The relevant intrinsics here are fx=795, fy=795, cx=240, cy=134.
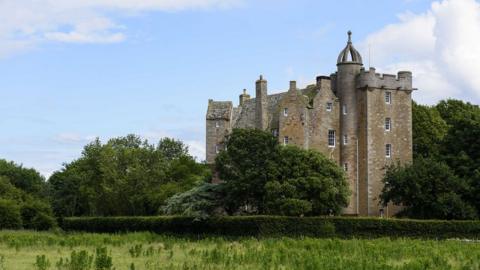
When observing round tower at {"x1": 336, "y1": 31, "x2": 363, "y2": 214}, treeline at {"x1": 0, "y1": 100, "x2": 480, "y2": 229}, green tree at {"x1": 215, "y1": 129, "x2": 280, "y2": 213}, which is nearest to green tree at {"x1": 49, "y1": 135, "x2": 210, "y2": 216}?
treeline at {"x1": 0, "y1": 100, "x2": 480, "y2": 229}

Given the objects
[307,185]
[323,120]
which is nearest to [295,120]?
[323,120]

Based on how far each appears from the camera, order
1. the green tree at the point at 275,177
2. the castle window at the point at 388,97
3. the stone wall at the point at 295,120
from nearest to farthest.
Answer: the green tree at the point at 275,177, the stone wall at the point at 295,120, the castle window at the point at 388,97

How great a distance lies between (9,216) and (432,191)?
36693 mm

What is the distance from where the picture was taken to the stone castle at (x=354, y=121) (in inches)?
2692

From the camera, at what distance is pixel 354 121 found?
70.1m

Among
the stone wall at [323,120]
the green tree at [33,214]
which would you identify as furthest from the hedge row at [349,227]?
the green tree at [33,214]

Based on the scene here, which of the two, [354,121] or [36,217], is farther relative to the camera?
[36,217]

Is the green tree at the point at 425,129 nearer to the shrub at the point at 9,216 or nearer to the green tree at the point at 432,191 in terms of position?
the green tree at the point at 432,191

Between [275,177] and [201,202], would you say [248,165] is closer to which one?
[275,177]

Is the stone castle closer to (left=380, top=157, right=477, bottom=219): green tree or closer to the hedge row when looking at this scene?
(left=380, top=157, right=477, bottom=219): green tree

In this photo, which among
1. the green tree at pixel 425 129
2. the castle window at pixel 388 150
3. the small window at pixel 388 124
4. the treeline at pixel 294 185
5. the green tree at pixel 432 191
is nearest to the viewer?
the treeline at pixel 294 185

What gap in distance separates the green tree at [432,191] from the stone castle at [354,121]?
7.81m

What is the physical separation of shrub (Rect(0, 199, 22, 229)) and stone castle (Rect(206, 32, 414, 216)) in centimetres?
1965

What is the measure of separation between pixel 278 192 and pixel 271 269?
27.5 metres
